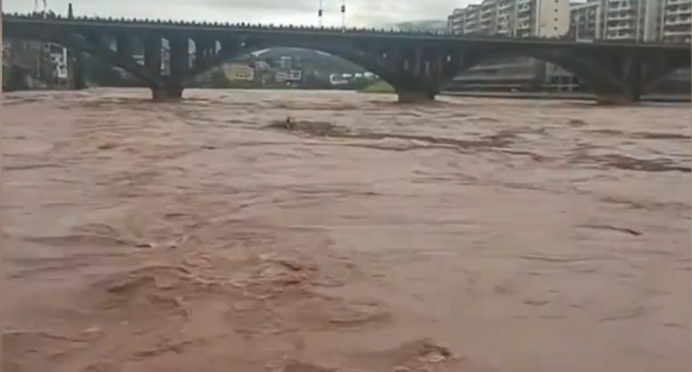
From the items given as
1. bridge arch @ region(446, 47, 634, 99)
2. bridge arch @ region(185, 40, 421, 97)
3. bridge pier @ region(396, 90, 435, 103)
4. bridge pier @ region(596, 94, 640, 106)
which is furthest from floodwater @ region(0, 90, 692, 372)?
bridge pier @ region(396, 90, 435, 103)

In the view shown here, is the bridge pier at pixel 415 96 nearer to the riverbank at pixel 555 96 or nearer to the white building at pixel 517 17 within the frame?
the riverbank at pixel 555 96

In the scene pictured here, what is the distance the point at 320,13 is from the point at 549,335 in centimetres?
147

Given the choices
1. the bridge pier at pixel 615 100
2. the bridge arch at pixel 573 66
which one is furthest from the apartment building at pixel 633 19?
the bridge pier at pixel 615 100

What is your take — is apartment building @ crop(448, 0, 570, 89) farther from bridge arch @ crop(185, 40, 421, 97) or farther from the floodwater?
bridge arch @ crop(185, 40, 421, 97)

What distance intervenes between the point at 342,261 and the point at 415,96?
418 inches

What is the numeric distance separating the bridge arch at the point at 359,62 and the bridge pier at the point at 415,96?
7 cm

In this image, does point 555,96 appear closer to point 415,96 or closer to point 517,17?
point 517,17

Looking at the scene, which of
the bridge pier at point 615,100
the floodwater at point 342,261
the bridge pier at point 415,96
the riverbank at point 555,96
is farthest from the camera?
the bridge pier at point 415,96

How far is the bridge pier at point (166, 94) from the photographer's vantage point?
11.2 meters

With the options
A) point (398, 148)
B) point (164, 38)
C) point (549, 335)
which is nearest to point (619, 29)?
point (549, 335)

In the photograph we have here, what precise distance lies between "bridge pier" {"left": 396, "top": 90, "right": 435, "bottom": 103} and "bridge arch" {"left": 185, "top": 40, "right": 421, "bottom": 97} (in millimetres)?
75

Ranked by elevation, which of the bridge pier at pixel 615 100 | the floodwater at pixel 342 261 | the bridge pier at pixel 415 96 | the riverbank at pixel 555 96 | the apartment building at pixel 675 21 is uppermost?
the apartment building at pixel 675 21

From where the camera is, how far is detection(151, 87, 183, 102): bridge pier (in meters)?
11.2

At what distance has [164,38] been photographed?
1039cm
